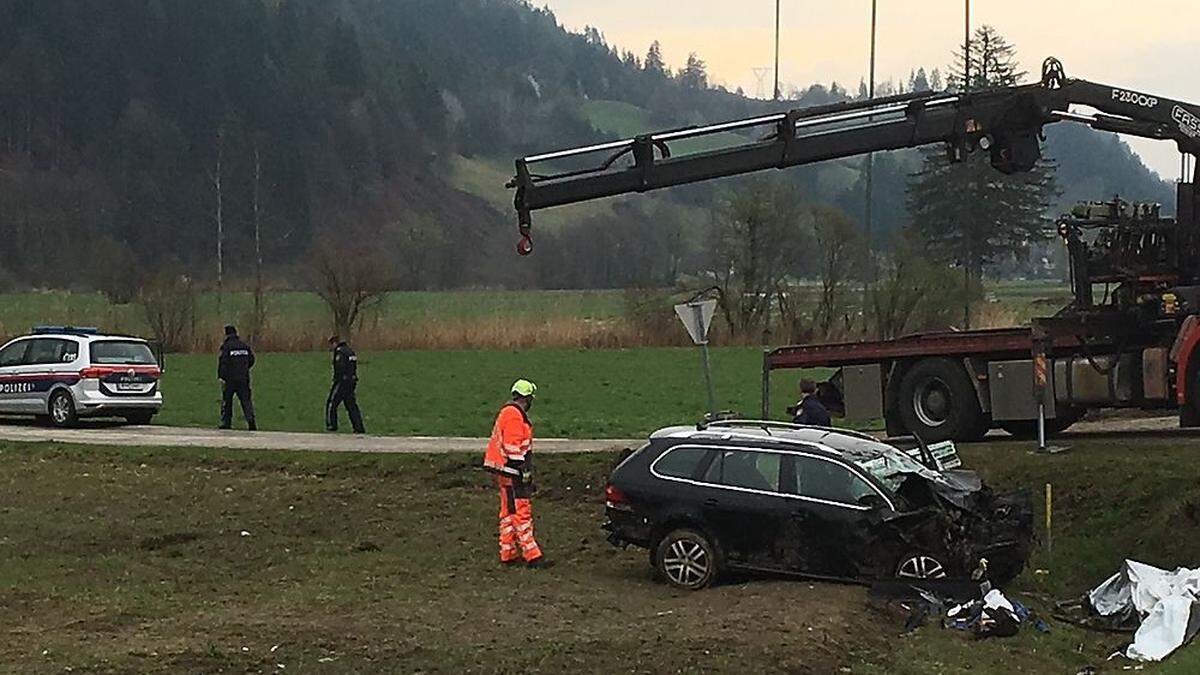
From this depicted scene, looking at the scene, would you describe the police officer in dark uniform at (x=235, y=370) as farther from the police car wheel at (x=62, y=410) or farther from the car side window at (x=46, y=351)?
the car side window at (x=46, y=351)

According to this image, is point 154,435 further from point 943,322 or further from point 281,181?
point 281,181

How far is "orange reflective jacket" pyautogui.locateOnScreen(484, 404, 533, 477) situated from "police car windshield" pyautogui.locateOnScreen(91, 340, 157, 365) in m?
15.9

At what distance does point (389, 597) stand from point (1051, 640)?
577cm

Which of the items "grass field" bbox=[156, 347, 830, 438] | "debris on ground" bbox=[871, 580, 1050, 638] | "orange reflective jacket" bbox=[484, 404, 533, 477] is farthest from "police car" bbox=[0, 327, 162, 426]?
"debris on ground" bbox=[871, 580, 1050, 638]

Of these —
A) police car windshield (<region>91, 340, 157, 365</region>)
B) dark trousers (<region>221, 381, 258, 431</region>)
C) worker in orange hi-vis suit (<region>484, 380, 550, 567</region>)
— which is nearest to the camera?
worker in orange hi-vis suit (<region>484, 380, 550, 567</region>)

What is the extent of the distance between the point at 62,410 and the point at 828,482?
19.5m

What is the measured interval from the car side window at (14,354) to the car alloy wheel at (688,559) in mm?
19325

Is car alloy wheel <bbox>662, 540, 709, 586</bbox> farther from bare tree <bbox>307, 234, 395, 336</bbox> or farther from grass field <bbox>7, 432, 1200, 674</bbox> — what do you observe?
bare tree <bbox>307, 234, 395, 336</bbox>

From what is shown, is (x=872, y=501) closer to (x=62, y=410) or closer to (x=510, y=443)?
(x=510, y=443)

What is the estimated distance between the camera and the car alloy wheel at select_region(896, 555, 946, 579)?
13820mm

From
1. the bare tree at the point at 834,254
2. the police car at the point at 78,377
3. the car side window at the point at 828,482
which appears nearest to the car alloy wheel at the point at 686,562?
the car side window at the point at 828,482

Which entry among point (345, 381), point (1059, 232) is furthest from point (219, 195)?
point (1059, 232)

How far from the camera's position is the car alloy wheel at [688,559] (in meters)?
14.6

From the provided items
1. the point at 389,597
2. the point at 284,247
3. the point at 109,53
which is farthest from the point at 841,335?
the point at 109,53
